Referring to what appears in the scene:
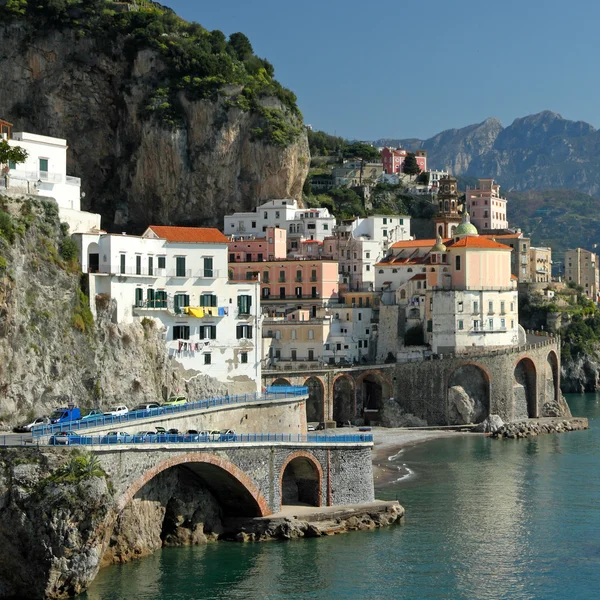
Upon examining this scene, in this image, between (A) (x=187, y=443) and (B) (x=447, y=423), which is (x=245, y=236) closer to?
(B) (x=447, y=423)

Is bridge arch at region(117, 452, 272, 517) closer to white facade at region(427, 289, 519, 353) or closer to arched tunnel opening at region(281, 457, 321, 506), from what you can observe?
arched tunnel opening at region(281, 457, 321, 506)

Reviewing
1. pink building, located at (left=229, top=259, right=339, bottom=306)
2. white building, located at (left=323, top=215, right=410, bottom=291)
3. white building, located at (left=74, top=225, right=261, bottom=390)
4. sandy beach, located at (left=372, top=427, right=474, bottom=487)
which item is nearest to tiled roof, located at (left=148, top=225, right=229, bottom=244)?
white building, located at (left=74, top=225, right=261, bottom=390)

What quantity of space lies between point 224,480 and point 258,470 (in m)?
1.61

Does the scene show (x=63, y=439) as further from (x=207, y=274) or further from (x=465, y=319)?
(x=465, y=319)

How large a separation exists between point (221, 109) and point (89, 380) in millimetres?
54756

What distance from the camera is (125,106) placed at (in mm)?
120562

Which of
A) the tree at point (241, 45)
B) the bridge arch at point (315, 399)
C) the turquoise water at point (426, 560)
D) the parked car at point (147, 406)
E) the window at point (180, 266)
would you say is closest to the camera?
the turquoise water at point (426, 560)

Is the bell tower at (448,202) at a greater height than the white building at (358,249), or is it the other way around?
the bell tower at (448,202)

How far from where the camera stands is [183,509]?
58750 millimetres

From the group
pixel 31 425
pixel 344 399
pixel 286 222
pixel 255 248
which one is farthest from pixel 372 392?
pixel 31 425

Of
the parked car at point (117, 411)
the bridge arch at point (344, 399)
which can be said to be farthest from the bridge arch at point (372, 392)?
the parked car at point (117, 411)

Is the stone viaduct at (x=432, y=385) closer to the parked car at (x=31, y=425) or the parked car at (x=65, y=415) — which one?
the parked car at (x=65, y=415)

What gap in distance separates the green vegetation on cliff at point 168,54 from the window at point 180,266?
1606 inches

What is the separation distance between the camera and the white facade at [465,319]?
354ft
